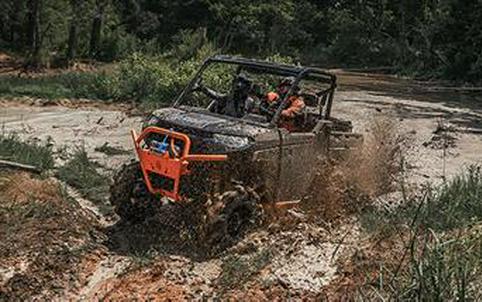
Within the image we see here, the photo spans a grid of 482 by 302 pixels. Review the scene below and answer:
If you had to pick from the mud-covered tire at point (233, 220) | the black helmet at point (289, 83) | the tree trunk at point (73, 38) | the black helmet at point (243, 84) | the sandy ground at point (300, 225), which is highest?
the black helmet at point (289, 83)

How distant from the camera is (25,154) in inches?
459

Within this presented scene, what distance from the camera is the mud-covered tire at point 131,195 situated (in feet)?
29.6

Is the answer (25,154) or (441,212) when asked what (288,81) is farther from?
(25,154)

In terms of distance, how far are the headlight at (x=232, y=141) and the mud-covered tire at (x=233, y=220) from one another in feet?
1.59

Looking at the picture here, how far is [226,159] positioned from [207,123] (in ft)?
1.80

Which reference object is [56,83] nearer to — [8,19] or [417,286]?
[8,19]

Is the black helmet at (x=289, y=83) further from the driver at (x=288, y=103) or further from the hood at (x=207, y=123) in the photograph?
the hood at (x=207, y=123)

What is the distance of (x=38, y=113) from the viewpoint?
19.5 meters

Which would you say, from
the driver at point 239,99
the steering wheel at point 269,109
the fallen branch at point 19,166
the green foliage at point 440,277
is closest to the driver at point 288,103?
the steering wheel at point 269,109

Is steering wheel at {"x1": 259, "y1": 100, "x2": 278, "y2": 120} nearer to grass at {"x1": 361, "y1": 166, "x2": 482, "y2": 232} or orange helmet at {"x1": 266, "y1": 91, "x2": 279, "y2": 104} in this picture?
orange helmet at {"x1": 266, "y1": 91, "x2": 279, "y2": 104}

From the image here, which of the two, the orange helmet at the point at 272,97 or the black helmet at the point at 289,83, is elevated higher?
the black helmet at the point at 289,83

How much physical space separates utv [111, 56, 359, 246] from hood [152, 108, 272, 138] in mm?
11

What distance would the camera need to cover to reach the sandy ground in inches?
303

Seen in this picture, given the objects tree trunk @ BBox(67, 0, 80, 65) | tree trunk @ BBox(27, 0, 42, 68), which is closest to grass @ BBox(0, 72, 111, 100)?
tree trunk @ BBox(27, 0, 42, 68)
